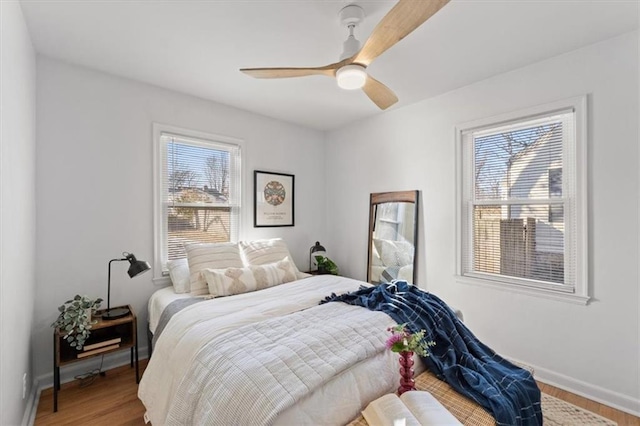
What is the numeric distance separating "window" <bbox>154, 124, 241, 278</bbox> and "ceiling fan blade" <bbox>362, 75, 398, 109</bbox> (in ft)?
6.00

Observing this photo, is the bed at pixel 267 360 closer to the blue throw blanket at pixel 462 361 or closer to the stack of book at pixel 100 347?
the blue throw blanket at pixel 462 361

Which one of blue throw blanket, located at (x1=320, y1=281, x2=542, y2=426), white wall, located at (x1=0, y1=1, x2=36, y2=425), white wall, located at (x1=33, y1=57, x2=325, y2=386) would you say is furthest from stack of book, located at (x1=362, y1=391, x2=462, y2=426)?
white wall, located at (x1=33, y1=57, x2=325, y2=386)

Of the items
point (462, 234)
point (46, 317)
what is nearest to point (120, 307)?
point (46, 317)

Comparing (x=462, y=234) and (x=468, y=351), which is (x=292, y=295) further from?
(x=462, y=234)

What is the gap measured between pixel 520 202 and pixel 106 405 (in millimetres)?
3659

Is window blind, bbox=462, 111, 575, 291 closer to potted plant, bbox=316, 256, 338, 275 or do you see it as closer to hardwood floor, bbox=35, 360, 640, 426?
hardwood floor, bbox=35, 360, 640, 426

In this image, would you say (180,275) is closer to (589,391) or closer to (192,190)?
(192,190)

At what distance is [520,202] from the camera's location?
2646mm

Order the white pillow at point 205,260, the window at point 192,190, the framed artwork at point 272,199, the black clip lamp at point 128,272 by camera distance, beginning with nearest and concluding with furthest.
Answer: the black clip lamp at point 128,272, the white pillow at point 205,260, the window at point 192,190, the framed artwork at point 272,199

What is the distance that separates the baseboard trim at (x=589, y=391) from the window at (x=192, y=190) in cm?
320

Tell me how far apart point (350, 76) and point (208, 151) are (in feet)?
6.64

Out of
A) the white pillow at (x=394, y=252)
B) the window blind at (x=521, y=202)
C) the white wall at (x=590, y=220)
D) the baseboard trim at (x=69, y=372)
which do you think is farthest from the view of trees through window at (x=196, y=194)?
the window blind at (x=521, y=202)

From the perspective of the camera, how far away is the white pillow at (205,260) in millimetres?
2602

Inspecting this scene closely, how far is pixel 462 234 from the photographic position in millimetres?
3000
